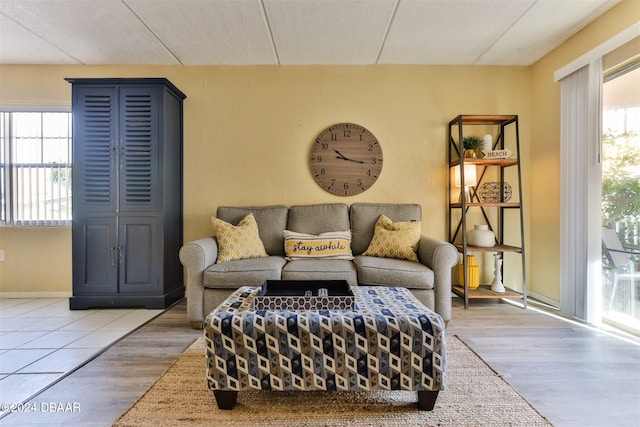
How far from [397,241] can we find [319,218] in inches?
32.6

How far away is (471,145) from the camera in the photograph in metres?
3.21

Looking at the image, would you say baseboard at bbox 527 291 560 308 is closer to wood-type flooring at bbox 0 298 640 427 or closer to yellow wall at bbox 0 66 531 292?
wood-type flooring at bbox 0 298 640 427

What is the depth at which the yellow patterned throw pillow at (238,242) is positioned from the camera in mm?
2773

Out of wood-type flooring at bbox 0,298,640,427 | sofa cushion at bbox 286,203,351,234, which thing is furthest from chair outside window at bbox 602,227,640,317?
sofa cushion at bbox 286,203,351,234

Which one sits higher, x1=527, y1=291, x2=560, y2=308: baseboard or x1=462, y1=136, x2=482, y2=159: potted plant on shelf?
x1=462, y1=136, x2=482, y2=159: potted plant on shelf

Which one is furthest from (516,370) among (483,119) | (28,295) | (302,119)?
(28,295)

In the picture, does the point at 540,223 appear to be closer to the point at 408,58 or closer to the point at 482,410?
the point at 408,58

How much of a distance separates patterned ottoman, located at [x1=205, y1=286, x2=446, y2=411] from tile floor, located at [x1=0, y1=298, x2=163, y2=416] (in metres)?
1.15

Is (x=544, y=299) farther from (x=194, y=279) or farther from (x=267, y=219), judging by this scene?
(x=194, y=279)

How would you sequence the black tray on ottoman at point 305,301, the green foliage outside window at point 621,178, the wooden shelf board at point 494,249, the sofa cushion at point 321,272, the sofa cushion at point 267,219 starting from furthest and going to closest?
the sofa cushion at point 267,219
the wooden shelf board at point 494,249
the sofa cushion at point 321,272
the green foliage outside window at point 621,178
the black tray on ottoman at point 305,301

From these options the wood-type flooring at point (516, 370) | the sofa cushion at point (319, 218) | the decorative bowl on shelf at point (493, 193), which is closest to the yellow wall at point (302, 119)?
the sofa cushion at point (319, 218)

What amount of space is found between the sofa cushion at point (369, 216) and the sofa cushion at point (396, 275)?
1.85ft

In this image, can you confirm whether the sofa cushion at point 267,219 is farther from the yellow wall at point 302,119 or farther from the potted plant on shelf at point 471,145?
the potted plant on shelf at point 471,145

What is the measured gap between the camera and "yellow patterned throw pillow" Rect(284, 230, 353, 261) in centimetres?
293
